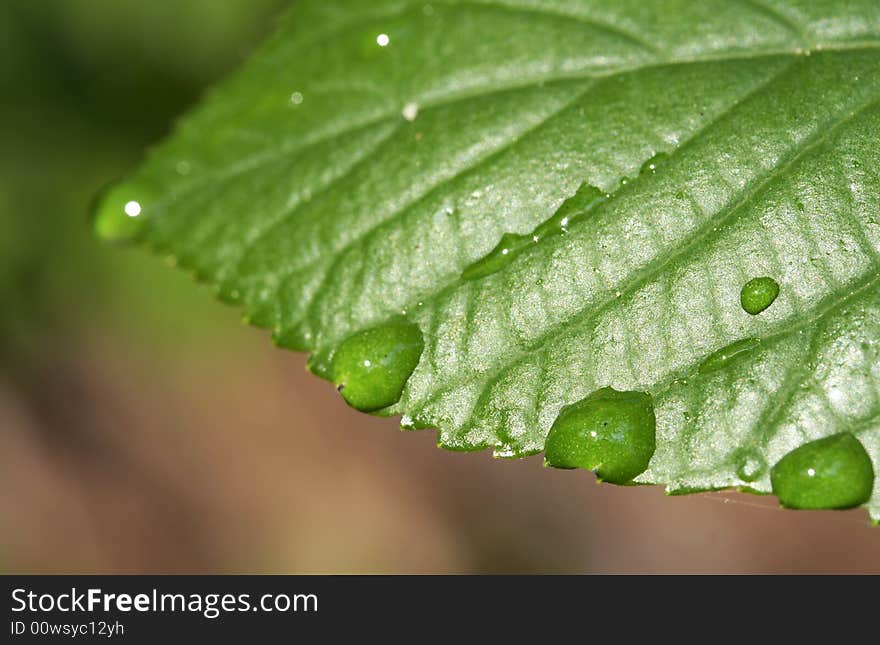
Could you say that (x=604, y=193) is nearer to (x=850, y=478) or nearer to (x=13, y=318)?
(x=850, y=478)

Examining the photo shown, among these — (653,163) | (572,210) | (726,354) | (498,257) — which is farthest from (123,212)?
(726,354)

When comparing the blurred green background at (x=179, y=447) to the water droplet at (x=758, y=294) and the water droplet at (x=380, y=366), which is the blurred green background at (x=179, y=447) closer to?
the water droplet at (x=380, y=366)

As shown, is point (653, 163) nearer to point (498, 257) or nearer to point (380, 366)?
point (498, 257)

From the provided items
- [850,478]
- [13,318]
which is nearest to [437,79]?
[850,478]

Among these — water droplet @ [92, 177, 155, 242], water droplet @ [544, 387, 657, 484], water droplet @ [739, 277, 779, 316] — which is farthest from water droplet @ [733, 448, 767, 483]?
water droplet @ [92, 177, 155, 242]

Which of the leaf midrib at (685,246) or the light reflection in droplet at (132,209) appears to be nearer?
the leaf midrib at (685,246)

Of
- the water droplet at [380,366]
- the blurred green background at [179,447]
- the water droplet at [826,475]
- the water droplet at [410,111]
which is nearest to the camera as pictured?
the water droplet at [826,475]

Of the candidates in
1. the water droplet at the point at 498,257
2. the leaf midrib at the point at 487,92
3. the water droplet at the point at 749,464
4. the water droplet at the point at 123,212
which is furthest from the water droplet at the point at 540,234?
the water droplet at the point at 123,212
